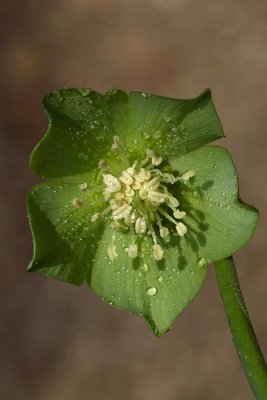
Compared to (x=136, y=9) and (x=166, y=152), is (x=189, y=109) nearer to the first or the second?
(x=166, y=152)

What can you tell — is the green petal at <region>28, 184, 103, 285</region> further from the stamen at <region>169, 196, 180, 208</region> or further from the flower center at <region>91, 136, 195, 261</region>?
the stamen at <region>169, 196, 180, 208</region>

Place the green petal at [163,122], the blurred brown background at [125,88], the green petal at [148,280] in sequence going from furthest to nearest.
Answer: the blurred brown background at [125,88], the green petal at [148,280], the green petal at [163,122]

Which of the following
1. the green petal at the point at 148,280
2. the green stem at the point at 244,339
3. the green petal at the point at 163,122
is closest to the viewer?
the green stem at the point at 244,339

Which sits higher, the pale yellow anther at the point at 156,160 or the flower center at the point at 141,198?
the pale yellow anther at the point at 156,160

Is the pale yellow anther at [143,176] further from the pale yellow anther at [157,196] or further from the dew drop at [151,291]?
the dew drop at [151,291]

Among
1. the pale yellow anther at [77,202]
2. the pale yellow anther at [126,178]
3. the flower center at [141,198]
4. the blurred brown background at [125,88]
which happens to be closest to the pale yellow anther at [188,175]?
the flower center at [141,198]

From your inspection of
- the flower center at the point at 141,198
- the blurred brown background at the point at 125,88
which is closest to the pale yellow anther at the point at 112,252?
the flower center at the point at 141,198

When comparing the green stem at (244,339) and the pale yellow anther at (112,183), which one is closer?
the green stem at (244,339)

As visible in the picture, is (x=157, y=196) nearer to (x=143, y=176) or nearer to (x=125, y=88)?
(x=143, y=176)

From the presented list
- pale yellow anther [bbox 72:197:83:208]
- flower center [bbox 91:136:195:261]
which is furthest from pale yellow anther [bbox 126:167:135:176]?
pale yellow anther [bbox 72:197:83:208]

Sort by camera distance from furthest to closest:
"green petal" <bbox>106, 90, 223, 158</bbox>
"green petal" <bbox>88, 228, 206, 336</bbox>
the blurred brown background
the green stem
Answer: the blurred brown background, "green petal" <bbox>88, 228, 206, 336</bbox>, "green petal" <bbox>106, 90, 223, 158</bbox>, the green stem
